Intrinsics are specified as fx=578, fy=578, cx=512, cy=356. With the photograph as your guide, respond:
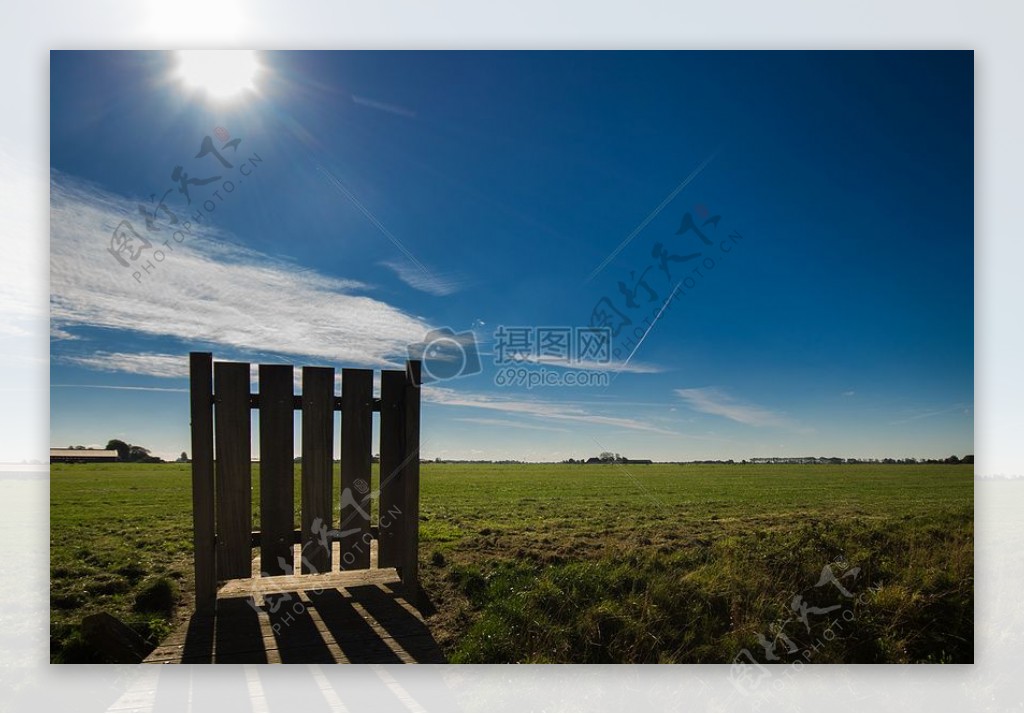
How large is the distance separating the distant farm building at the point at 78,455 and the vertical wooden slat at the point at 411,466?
201cm

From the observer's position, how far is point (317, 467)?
3365 mm

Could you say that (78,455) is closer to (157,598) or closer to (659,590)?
(157,598)

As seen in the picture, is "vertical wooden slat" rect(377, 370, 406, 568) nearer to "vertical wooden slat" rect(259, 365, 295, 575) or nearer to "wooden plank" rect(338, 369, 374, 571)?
"wooden plank" rect(338, 369, 374, 571)

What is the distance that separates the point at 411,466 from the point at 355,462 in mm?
349

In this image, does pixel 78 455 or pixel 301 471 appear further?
pixel 78 455

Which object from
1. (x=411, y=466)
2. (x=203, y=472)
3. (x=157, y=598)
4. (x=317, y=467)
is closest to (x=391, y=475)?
(x=411, y=466)

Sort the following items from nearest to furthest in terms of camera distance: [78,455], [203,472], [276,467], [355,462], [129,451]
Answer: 1. [203,472]
2. [276,467]
3. [355,462]
4. [78,455]
5. [129,451]

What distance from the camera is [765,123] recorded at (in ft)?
13.0

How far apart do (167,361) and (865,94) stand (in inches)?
196

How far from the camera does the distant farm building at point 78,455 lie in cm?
352

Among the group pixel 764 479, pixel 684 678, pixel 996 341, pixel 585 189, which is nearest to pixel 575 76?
pixel 585 189

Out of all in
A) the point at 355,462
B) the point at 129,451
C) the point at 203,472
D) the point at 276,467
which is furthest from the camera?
the point at 129,451

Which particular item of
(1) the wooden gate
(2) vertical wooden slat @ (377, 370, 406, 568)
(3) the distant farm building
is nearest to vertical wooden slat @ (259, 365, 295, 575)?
(1) the wooden gate

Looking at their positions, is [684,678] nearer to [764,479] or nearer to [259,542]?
[259,542]
